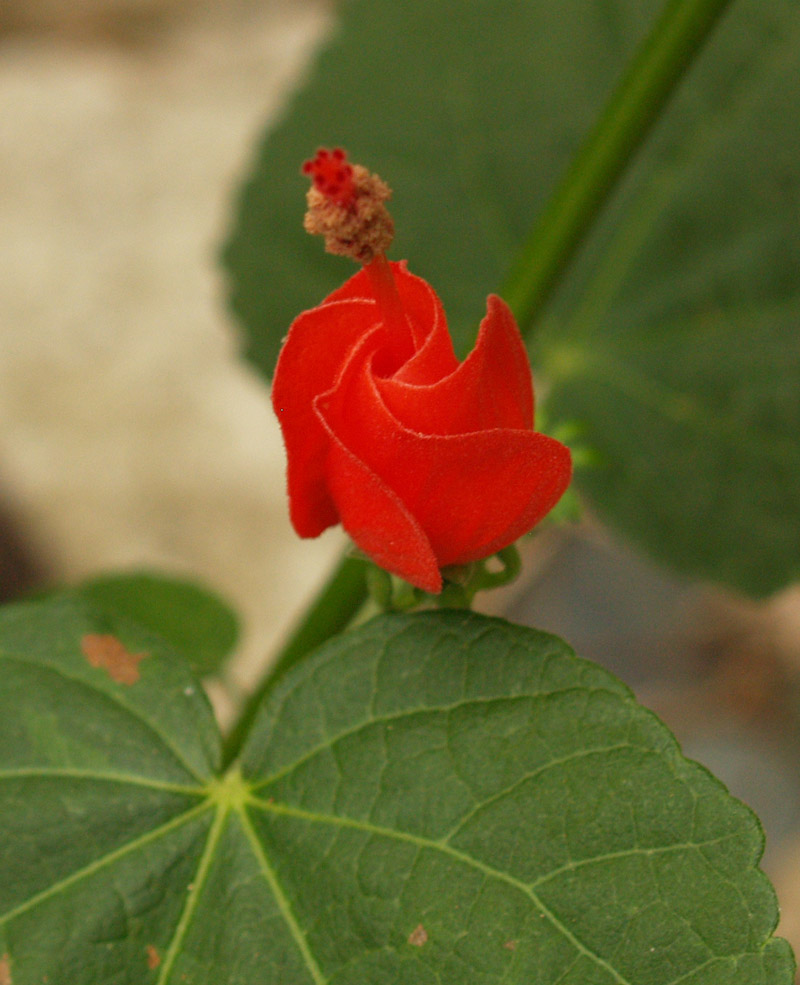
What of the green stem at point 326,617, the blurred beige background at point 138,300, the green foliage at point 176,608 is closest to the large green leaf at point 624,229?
the green foliage at point 176,608

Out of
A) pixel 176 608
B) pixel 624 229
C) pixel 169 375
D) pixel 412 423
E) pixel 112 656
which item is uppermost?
pixel 412 423

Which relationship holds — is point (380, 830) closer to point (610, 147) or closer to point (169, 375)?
point (610, 147)

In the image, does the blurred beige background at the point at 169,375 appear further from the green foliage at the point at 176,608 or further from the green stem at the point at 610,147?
the green stem at the point at 610,147

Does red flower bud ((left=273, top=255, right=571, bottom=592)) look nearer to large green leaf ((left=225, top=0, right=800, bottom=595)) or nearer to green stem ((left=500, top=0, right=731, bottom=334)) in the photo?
green stem ((left=500, top=0, right=731, bottom=334))

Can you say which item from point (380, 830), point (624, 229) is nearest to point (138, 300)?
point (624, 229)

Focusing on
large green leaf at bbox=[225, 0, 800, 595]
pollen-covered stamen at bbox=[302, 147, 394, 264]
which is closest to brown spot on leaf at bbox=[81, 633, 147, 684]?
pollen-covered stamen at bbox=[302, 147, 394, 264]

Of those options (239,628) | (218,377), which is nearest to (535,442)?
(239,628)
